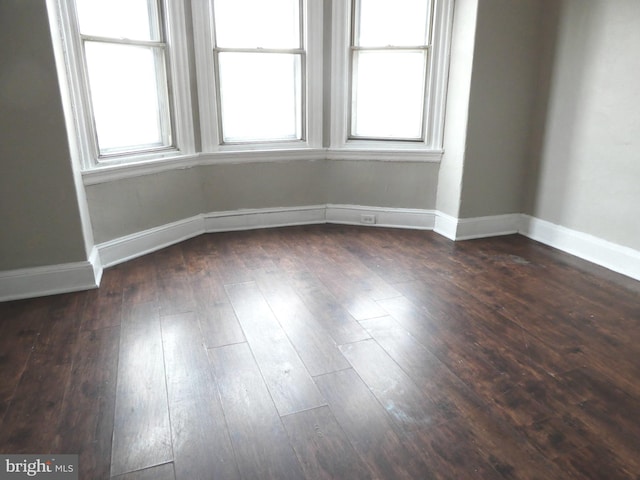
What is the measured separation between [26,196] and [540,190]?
3813 millimetres

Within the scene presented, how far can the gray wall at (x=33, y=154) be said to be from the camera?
2641mm

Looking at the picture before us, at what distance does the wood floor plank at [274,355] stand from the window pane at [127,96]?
1.51 m

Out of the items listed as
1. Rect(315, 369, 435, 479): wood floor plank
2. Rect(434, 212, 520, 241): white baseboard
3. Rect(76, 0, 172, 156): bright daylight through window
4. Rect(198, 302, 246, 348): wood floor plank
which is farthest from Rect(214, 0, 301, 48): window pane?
Rect(315, 369, 435, 479): wood floor plank

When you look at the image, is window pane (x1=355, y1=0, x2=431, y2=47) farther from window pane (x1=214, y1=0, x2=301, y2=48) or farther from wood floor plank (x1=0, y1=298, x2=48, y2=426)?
wood floor plank (x1=0, y1=298, x2=48, y2=426)

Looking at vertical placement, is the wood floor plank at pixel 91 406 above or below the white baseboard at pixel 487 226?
below

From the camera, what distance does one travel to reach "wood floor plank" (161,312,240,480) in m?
1.67

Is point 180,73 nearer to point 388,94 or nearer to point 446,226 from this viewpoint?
point 388,94

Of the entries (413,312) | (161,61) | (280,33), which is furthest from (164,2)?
(413,312)

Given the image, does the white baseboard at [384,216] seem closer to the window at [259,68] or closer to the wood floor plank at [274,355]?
the window at [259,68]

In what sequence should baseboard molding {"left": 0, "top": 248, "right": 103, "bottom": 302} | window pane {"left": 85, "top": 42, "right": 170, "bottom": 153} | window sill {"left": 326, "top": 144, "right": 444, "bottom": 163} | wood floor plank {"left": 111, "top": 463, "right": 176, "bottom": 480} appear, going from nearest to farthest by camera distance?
wood floor plank {"left": 111, "top": 463, "right": 176, "bottom": 480}
baseboard molding {"left": 0, "top": 248, "right": 103, "bottom": 302}
window pane {"left": 85, "top": 42, "right": 170, "bottom": 153}
window sill {"left": 326, "top": 144, "right": 444, "bottom": 163}

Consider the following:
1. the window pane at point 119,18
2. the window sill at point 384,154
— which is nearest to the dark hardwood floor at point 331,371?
the window sill at point 384,154

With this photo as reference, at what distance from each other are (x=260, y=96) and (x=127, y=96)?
3.57 feet

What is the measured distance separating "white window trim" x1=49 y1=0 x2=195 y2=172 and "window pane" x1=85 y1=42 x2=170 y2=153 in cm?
8

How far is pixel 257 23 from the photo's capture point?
154 inches
